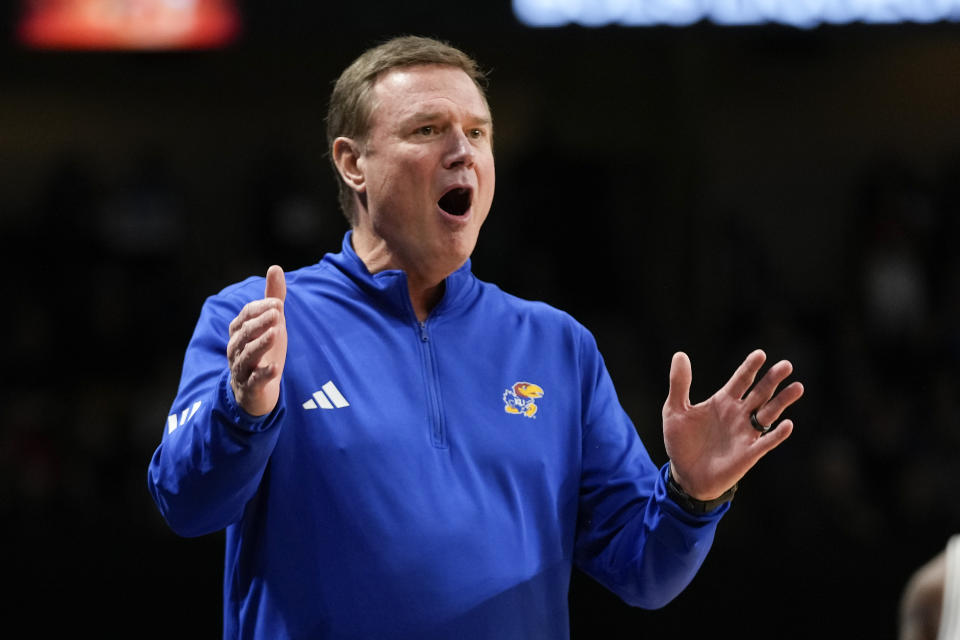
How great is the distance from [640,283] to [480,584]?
662 centimetres

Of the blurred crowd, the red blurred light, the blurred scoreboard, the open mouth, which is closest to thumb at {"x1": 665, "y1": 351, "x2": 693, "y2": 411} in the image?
the open mouth

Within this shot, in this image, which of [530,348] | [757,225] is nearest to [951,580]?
[530,348]

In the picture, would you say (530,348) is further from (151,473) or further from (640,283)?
(640,283)

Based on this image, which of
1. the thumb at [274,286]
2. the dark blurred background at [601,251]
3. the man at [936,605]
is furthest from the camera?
the dark blurred background at [601,251]

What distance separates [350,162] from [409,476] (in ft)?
2.40

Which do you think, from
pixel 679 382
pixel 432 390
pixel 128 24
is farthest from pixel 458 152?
pixel 128 24

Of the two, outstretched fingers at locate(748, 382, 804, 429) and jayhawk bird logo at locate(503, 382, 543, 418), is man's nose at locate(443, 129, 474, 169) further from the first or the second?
outstretched fingers at locate(748, 382, 804, 429)

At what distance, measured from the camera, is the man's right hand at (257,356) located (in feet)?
6.84

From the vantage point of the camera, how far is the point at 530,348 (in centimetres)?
261

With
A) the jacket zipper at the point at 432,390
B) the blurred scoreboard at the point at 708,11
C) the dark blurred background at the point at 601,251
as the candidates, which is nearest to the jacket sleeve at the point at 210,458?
the jacket zipper at the point at 432,390

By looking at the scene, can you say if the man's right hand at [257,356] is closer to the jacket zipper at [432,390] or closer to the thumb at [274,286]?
the thumb at [274,286]

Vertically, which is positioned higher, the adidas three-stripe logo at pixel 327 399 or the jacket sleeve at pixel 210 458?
the adidas three-stripe logo at pixel 327 399

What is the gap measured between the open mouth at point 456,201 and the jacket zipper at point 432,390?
0.86ft

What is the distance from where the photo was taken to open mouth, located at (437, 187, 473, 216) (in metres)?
2.61
